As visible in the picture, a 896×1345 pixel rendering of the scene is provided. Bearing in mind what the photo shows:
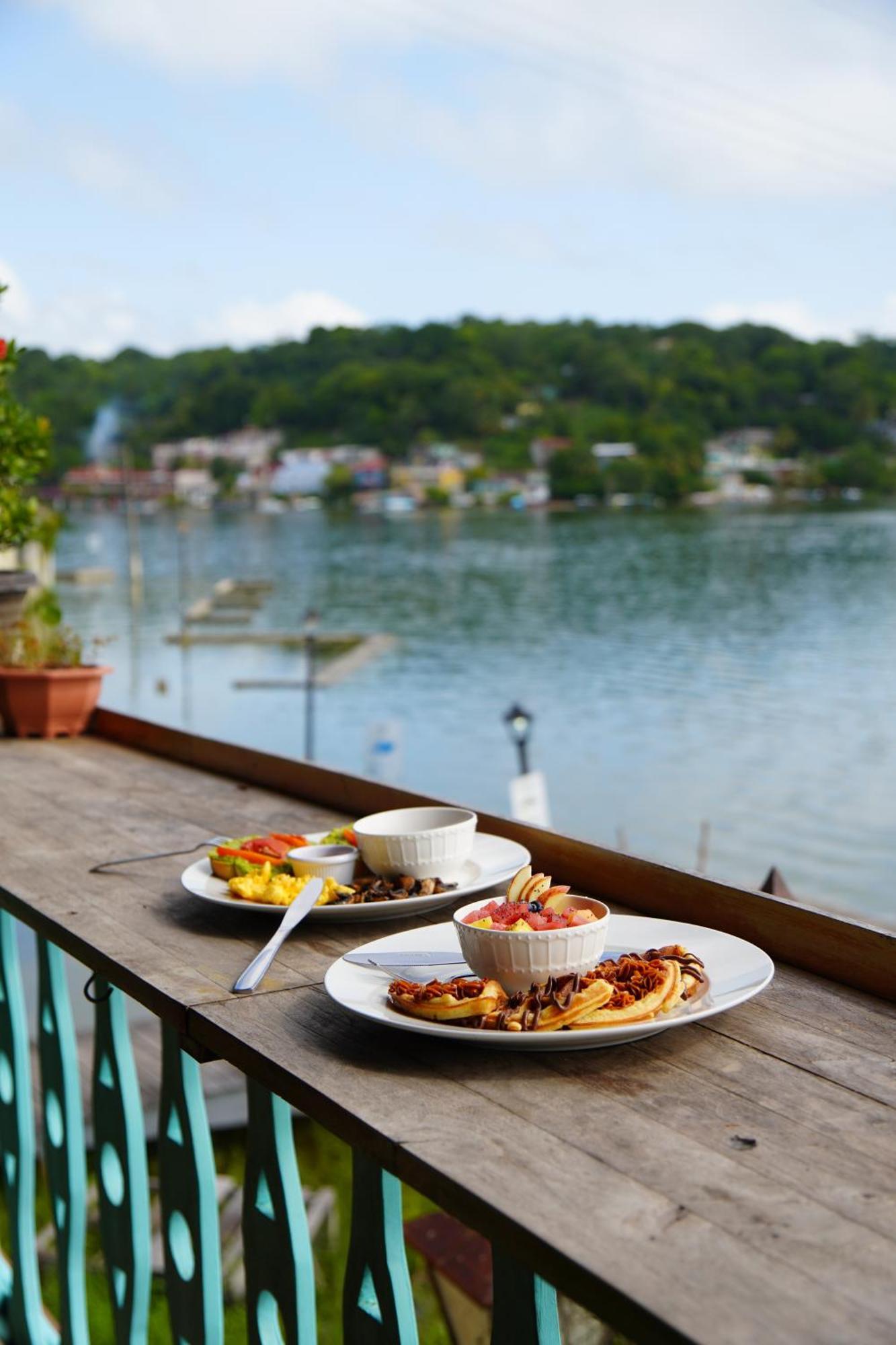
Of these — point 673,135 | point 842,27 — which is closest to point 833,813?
point 842,27

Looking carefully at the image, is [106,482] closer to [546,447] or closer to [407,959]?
[546,447]

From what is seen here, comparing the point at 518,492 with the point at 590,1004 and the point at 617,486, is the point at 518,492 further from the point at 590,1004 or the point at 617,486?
the point at 590,1004

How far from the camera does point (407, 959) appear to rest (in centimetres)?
124

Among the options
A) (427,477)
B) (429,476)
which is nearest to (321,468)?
(427,477)

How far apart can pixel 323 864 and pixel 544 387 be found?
82882 mm

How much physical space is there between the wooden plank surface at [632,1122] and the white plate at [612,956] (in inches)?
1.1

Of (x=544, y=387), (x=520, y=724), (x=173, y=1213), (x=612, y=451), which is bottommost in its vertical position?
(x=520, y=724)

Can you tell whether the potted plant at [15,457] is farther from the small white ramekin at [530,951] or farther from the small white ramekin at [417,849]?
the small white ramekin at [530,951]

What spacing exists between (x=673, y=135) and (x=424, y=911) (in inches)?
3472

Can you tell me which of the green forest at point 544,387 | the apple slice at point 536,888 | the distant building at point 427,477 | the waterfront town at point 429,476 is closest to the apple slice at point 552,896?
the apple slice at point 536,888

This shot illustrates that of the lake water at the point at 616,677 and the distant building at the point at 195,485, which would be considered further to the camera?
the distant building at the point at 195,485

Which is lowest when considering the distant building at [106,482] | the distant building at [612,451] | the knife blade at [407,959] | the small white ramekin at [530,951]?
the knife blade at [407,959]

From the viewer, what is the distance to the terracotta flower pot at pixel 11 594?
3.26 m

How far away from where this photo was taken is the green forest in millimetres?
77125
